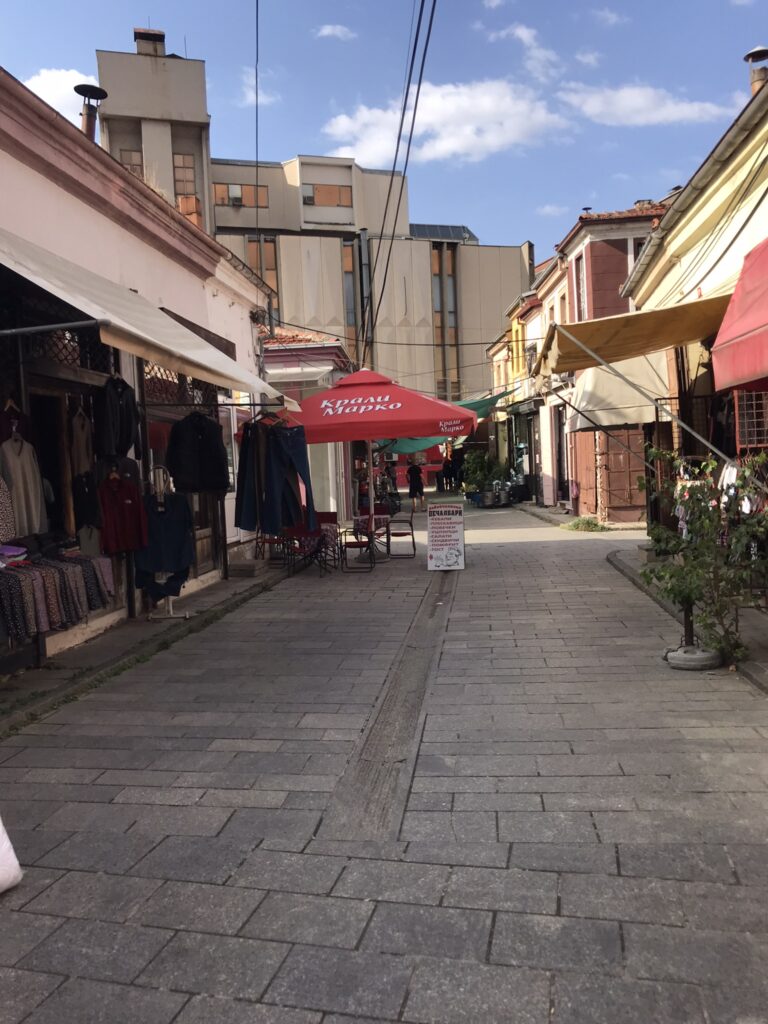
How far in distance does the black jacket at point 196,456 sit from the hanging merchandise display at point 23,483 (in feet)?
7.64

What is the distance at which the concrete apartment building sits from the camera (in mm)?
37344

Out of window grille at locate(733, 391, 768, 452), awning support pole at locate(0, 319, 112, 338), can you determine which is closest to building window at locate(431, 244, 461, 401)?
window grille at locate(733, 391, 768, 452)

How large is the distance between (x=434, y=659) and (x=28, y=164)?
208 inches

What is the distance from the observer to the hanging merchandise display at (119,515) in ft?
24.5

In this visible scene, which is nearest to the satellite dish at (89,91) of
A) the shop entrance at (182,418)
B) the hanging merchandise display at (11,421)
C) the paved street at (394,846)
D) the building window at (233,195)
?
the shop entrance at (182,418)

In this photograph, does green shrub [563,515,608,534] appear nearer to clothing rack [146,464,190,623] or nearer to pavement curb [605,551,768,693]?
pavement curb [605,551,768,693]

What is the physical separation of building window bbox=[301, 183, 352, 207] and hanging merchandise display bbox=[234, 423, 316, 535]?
33.0m

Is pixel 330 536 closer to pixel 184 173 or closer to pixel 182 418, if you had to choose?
pixel 182 418

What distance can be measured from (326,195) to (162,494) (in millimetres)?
36078

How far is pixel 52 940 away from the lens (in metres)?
2.71

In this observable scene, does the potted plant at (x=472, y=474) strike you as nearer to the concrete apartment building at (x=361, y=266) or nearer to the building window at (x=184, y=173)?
the concrete apartment building at (x=361, y=266)

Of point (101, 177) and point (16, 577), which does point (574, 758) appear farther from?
point (101, 177)

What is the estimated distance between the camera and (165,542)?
8.05 meters

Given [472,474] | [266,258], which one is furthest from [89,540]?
[266,258]
